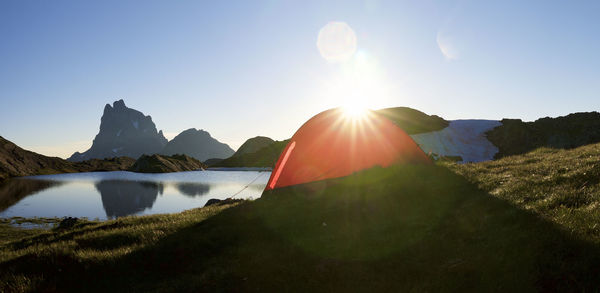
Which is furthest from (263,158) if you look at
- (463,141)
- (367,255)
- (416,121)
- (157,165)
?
(367,255)

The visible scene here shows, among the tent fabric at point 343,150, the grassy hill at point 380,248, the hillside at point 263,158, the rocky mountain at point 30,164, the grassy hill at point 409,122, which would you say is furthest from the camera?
the hillside at point 263,158

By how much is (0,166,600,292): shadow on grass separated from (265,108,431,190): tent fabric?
5.34m

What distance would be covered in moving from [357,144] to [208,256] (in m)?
11.2

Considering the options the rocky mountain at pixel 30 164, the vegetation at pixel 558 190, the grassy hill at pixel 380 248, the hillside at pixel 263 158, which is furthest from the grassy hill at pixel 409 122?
the rocky mountain at pixel 30 164

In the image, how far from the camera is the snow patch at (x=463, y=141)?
1889 inches

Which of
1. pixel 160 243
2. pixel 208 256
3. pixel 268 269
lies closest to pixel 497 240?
pixel 268 269

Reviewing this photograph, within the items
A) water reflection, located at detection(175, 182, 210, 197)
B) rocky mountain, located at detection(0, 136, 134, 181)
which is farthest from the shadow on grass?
rocky mountain, located at detection(0, 136, 134, 181)

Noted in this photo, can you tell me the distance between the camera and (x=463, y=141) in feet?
175

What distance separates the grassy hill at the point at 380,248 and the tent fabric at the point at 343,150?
491cm

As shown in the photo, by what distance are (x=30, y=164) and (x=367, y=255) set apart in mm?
172568

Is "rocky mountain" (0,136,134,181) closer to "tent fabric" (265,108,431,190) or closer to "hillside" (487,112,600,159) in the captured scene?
"tent fabric" (265,108,431,190)

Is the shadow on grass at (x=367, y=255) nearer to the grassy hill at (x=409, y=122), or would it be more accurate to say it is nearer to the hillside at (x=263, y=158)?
the grassy hill at (x=409, y=122)

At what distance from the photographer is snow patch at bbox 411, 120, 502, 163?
4798 centimetres

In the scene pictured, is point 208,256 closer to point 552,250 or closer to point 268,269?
point 268,269
